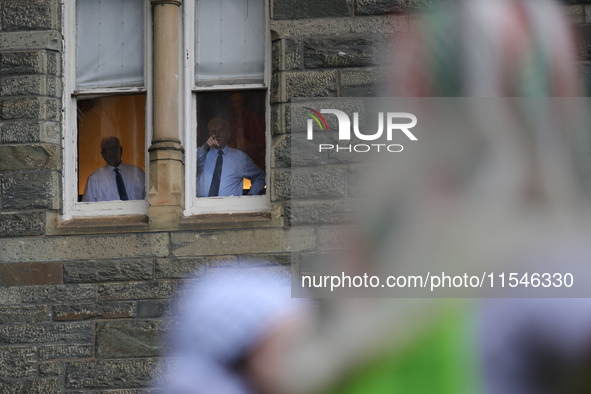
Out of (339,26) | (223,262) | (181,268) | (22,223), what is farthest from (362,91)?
(22,223)

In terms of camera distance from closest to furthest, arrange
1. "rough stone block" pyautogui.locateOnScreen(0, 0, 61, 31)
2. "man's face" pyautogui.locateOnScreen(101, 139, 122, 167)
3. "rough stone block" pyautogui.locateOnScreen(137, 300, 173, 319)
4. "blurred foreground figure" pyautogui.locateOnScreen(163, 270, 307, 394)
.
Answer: "blurred foreground figure" pyautogui.locateOnScreen(163, 270, 307, 394) < "rough stone block" pyautogui.locateOnScreen(137, 300, 173, 319) < "rough stone block" pyautogui.locateOnScreen(0, 0, 61, 31) < "man's face" pyautogui.locateOnScreen(101, 139, 122, 167)

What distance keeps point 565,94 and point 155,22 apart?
2.43m

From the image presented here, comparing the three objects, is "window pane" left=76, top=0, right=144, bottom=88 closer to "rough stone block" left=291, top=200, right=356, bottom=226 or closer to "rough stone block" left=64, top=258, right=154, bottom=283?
"rough stone block" left=64, top=258, right=154, bottom=283

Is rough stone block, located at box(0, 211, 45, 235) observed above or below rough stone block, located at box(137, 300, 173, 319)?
above

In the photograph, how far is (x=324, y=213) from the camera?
3668 mm

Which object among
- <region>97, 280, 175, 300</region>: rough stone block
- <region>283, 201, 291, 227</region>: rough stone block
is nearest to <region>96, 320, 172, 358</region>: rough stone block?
<region>97, 280, 175, 300</region>: rough stone block

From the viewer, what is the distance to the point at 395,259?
145 inches

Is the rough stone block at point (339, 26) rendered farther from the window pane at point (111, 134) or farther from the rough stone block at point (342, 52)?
the window pane at point (111, 134)

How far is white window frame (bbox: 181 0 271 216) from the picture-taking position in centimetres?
386

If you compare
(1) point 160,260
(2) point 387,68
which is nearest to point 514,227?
(2) point 387,68

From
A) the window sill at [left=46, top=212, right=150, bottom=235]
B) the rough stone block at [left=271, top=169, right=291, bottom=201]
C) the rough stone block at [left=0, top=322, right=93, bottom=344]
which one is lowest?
the rough stone block at [left=0, top=322, right=93, bottom=344]

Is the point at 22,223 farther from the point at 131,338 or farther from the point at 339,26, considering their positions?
the point at 339,26

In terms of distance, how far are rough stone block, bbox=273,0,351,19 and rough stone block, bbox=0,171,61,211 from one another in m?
1.63

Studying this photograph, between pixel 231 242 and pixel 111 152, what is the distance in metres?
0.99
